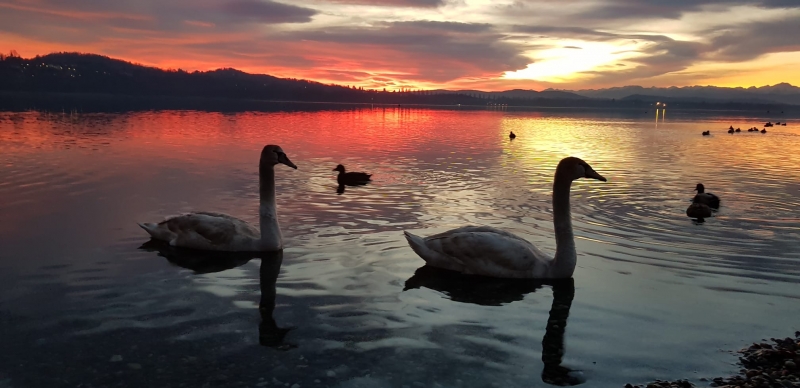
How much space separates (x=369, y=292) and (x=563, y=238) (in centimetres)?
340

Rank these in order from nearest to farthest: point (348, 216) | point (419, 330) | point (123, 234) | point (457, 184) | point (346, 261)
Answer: point (419, 330)
point (346, 261)
point (123, 234)
point (348, 216)
point (457, 184)

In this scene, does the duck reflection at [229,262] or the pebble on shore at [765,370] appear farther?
the duck reflection at [229,262]

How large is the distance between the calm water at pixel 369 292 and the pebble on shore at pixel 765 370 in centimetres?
23

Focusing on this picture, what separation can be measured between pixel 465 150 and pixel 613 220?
2228 centimetres

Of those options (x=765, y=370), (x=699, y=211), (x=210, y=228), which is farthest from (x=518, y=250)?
(x=699, y=211)

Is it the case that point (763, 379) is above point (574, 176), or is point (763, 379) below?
below

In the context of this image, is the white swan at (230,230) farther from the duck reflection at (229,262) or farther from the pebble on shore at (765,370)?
the pebble on shore at (765,370)

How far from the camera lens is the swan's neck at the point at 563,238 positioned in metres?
10.2

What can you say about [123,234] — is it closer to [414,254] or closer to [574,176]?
[414,254]

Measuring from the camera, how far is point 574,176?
1036 centimetres

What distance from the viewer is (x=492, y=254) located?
10.1m

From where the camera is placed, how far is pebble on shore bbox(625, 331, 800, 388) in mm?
6355

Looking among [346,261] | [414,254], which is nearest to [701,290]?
[414,254]

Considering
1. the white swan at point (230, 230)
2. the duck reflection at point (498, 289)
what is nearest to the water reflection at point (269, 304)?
the white swan at point (230, 230)
